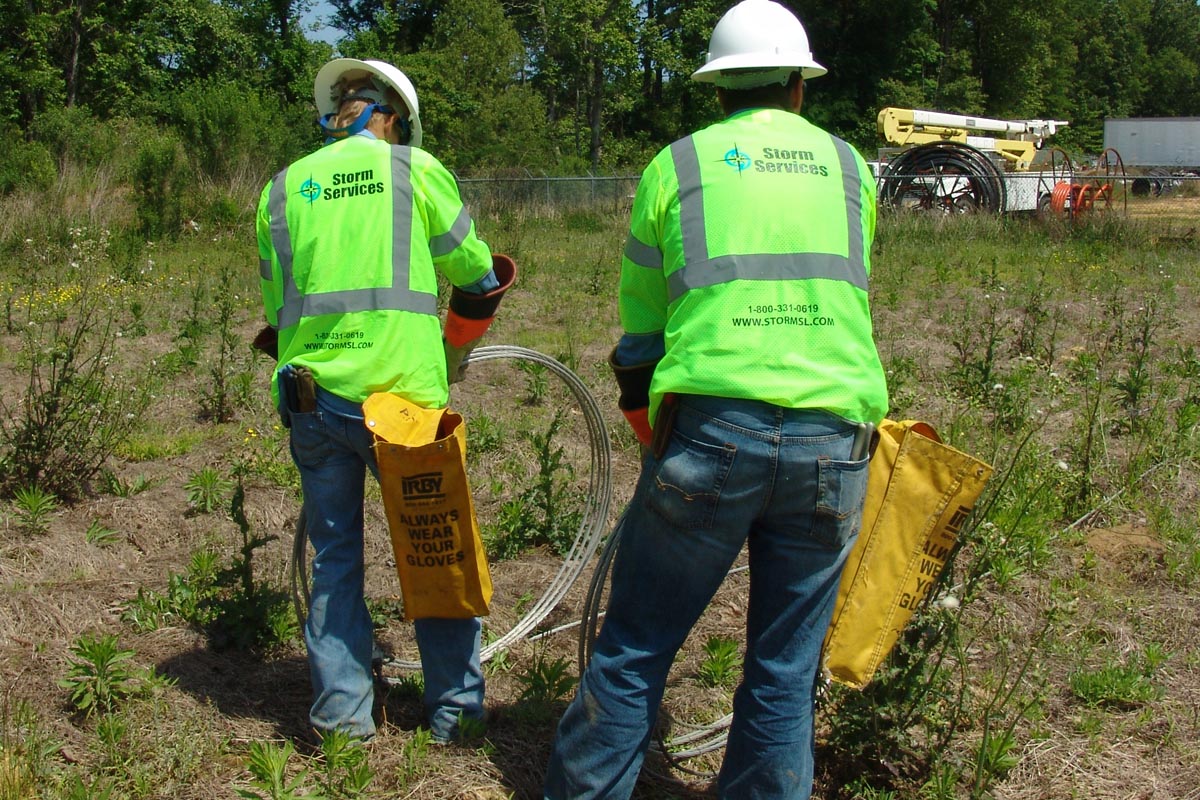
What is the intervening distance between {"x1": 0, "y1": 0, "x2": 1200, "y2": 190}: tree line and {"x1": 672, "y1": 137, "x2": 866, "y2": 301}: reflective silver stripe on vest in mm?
14611

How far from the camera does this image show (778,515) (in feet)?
8.68

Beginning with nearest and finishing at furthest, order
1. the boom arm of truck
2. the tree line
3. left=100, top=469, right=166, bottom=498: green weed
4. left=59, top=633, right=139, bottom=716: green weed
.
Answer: left=59, top=633, right=139, bottom=716: green weed < left=100, top=469, right=166, bottom=498: green weed < the boom arm of truck < the tree line

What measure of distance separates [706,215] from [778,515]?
0.74 meters

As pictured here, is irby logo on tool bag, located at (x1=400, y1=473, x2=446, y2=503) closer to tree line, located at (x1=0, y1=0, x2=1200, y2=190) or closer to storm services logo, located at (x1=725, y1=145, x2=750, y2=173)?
storm services logo, located at (x1=725, y1=145, x2=750, y2=173)

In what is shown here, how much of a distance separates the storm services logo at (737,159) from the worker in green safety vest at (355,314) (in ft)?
3.44

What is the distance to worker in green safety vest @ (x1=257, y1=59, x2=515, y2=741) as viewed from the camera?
3178 mm

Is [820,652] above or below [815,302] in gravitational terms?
below

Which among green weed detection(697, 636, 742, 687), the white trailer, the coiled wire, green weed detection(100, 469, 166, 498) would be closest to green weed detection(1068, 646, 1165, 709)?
green weed detection(697, 636, 742, 687)

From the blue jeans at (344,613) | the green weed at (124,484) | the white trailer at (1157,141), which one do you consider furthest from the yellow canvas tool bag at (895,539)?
the white trailer at (1157,141)

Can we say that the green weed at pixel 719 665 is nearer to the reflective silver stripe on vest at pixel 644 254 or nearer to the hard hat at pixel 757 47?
the reflective silver stripe on vest at pixel 644 254

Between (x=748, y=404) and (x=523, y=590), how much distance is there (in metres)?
2.61

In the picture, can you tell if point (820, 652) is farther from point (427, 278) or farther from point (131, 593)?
point (131, 593)

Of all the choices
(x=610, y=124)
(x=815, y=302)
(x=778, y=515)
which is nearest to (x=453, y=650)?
(x=778, y=515)

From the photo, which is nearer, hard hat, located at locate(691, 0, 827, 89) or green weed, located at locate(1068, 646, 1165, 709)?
hard hat, located at locate(691, 0, 827, 89)
